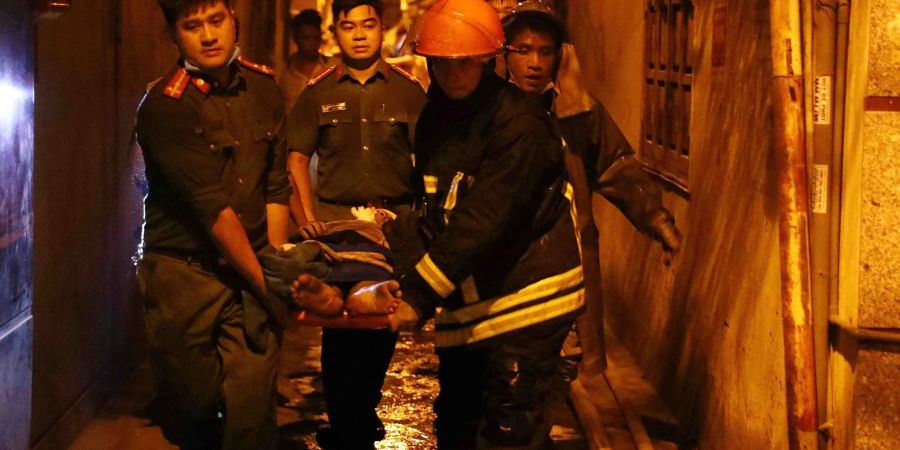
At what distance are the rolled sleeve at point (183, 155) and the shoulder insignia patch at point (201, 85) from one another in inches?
5.5

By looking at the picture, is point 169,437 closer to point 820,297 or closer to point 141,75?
point 141,75

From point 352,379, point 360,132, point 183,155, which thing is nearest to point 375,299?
point 183,155

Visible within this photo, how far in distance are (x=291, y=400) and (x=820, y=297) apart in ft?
12.2

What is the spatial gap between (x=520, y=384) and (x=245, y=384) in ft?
3.75

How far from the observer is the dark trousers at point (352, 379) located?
6152 mm

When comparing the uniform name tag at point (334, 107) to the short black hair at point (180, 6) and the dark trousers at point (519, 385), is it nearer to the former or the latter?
the short black hair at point (180, 6)

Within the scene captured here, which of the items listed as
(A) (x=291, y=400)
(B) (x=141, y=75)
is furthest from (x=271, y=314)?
(B) (x=141, y=75)

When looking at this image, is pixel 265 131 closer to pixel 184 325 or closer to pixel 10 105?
pixel 184 325

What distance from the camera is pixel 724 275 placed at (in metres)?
6.04

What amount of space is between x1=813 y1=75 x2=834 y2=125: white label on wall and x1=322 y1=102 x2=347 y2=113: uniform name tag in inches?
94.2

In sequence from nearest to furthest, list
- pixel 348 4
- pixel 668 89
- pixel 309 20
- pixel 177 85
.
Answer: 1. pixel 177 85
2. pixel 348 4
3. pixel 668 89
4. pixel 309 20

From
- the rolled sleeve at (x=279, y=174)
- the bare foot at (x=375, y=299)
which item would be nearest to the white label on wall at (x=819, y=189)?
the bare foot at (x=375, y=299)

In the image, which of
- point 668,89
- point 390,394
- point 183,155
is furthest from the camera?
point 668,89

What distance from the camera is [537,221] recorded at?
16.0 ft
